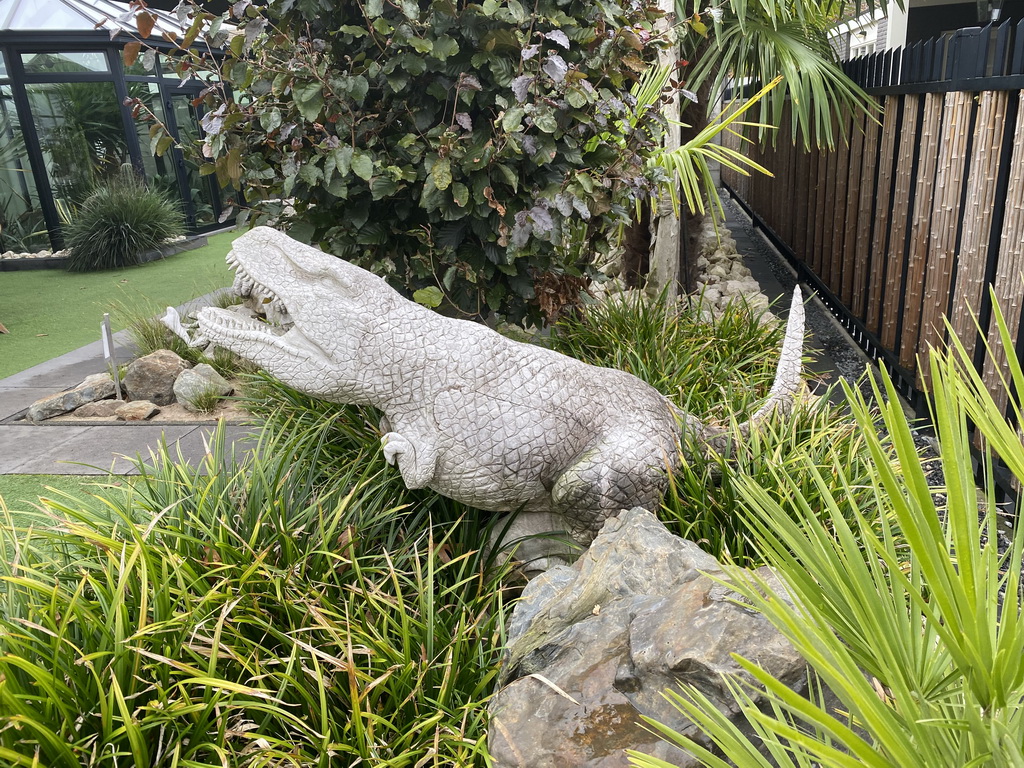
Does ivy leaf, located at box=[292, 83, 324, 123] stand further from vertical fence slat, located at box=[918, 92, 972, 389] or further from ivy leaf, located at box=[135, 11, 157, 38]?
vertical fence slat, located at box=[918, 92, 972, 389]

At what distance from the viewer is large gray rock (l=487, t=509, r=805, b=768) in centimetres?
148

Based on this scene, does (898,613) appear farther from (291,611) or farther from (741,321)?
(741,321)

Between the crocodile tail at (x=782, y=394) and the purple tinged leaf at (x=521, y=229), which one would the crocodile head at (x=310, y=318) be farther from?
the crocodile tail at (x=782, y=394)

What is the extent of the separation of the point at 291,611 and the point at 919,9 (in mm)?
14494

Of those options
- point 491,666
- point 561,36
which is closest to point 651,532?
point 491,666

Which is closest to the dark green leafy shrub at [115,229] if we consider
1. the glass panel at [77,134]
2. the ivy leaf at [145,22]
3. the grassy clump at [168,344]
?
the glass panel at [77,134]

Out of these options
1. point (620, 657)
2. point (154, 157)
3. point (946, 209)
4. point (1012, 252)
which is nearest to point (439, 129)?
point (620, 657)

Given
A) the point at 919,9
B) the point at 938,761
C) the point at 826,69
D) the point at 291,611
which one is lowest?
the point at 291,611

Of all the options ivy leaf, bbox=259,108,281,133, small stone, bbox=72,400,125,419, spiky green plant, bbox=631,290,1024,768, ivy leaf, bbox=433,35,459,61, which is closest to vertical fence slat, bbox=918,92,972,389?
ivy leaf, bbox=433,35,459,61

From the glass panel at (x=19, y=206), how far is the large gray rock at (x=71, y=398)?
7315mm

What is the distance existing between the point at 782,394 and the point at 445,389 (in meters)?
1.38

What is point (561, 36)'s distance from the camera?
2.67m

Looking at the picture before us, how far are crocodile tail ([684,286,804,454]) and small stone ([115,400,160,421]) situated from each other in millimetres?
3387

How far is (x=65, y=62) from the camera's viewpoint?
10.4 meters
